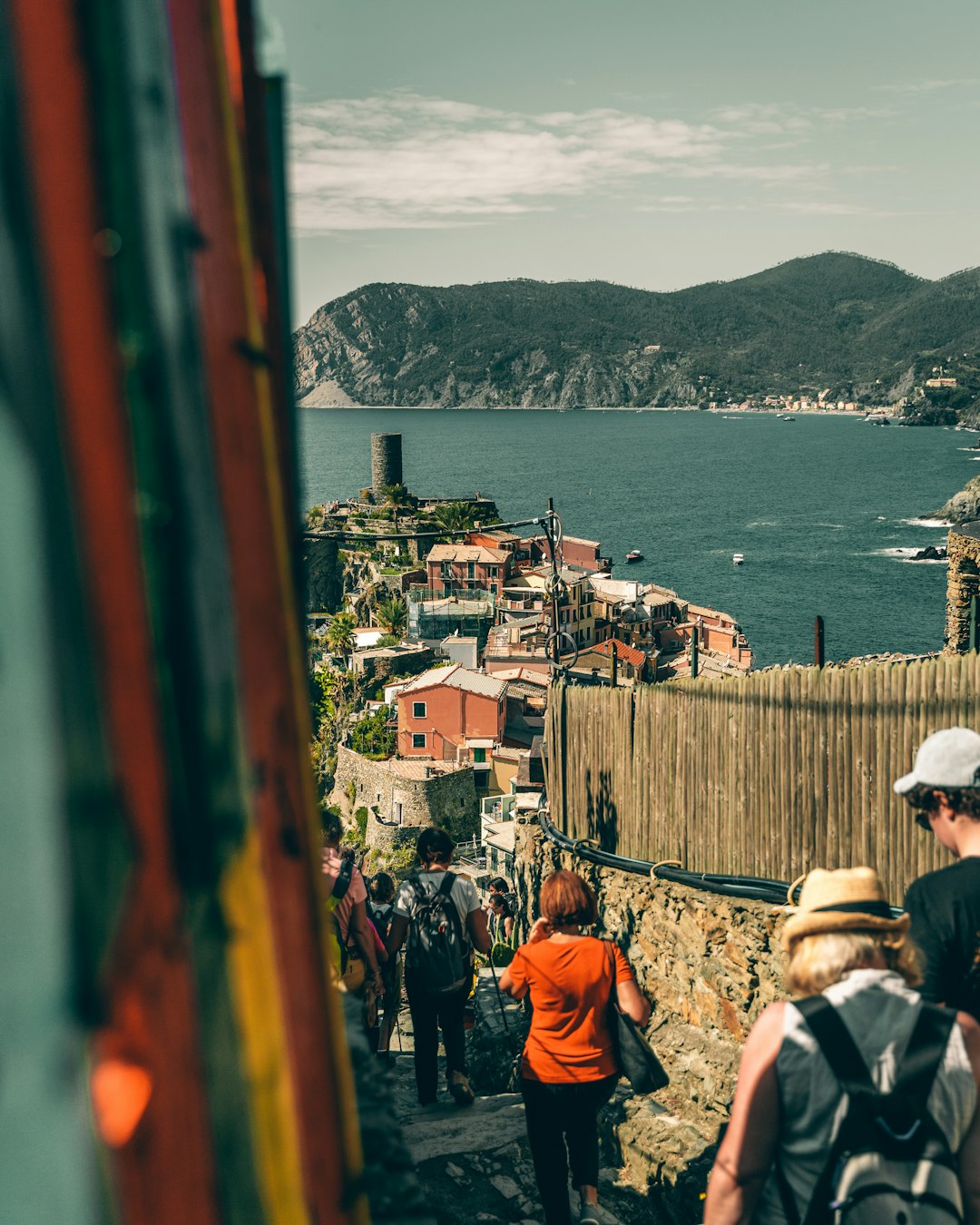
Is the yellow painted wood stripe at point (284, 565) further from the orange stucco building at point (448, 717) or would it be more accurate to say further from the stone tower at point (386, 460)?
the stone tower at point (386, 460)

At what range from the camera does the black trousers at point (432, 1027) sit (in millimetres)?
Answer: 4715

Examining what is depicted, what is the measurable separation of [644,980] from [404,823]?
3029cm

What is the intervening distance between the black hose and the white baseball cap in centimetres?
265

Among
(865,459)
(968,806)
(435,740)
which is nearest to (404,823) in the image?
(435,740)

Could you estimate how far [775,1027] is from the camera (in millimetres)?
2018

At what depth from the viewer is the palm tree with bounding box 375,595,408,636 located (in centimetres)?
6475

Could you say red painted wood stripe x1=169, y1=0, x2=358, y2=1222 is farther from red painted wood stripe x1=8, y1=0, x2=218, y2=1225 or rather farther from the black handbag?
the black handbag

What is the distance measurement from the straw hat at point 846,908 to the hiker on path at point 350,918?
7.93ft

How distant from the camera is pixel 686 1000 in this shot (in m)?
5.96

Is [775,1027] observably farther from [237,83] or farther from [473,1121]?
[473,1121]

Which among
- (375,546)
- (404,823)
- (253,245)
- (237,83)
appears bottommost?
(404,823)

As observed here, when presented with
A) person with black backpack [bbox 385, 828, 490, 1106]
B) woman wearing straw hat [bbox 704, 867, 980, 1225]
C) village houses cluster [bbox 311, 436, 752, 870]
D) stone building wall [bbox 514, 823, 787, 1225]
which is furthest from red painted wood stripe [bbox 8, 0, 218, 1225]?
village houses cluster [bbox 311, 436, 752, 870]

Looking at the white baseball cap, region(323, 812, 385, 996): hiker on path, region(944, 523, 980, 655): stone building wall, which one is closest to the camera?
the white baseball cap

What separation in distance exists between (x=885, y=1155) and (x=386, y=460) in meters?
92.1
